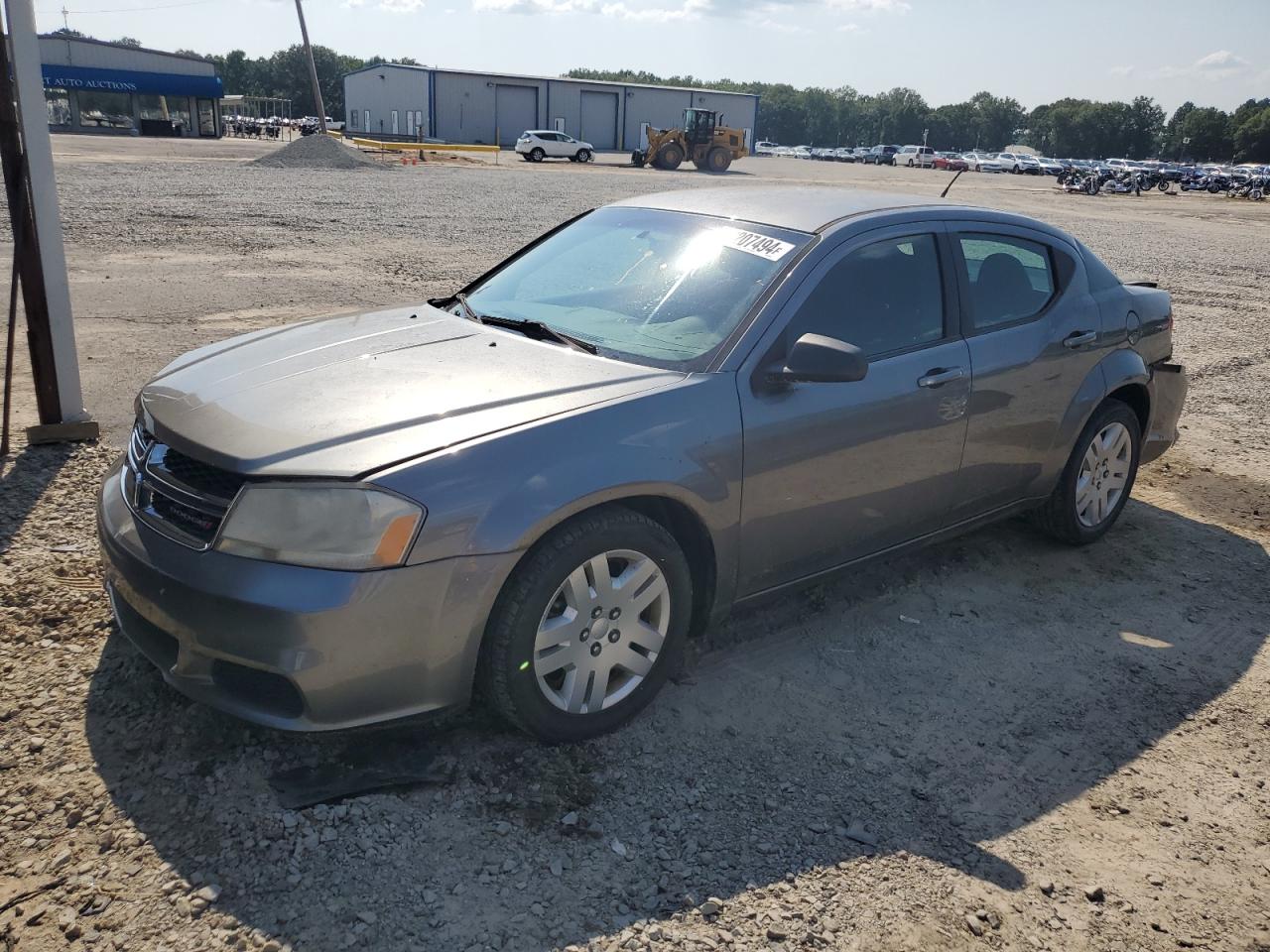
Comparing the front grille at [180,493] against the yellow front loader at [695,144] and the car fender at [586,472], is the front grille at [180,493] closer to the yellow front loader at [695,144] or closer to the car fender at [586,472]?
the car fender at [586,472]

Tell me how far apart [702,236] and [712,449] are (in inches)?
43.5

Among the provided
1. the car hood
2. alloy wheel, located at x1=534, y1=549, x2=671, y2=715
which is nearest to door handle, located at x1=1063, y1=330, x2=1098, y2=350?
the car hood

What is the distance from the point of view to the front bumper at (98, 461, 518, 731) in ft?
8.86

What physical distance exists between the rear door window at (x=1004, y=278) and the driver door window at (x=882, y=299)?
23 centimetres

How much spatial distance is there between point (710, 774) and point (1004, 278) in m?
2.70

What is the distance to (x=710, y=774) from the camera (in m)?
3.20

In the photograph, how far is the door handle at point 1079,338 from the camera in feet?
15.5

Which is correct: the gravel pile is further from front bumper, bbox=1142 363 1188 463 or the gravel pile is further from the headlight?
the headlight

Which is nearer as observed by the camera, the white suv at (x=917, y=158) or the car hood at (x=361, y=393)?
the car hood at (x=361, y=393)

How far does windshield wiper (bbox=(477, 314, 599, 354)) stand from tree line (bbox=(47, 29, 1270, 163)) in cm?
11470

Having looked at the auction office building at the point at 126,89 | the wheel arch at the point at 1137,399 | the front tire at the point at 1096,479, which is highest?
the auction office building at the point at 126,89

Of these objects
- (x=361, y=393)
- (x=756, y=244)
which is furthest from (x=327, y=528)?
(x=756, y=244)

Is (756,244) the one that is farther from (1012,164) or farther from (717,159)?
(1012,164)

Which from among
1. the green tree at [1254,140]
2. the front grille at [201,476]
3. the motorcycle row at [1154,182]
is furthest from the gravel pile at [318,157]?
the green tree at [1254,140]
